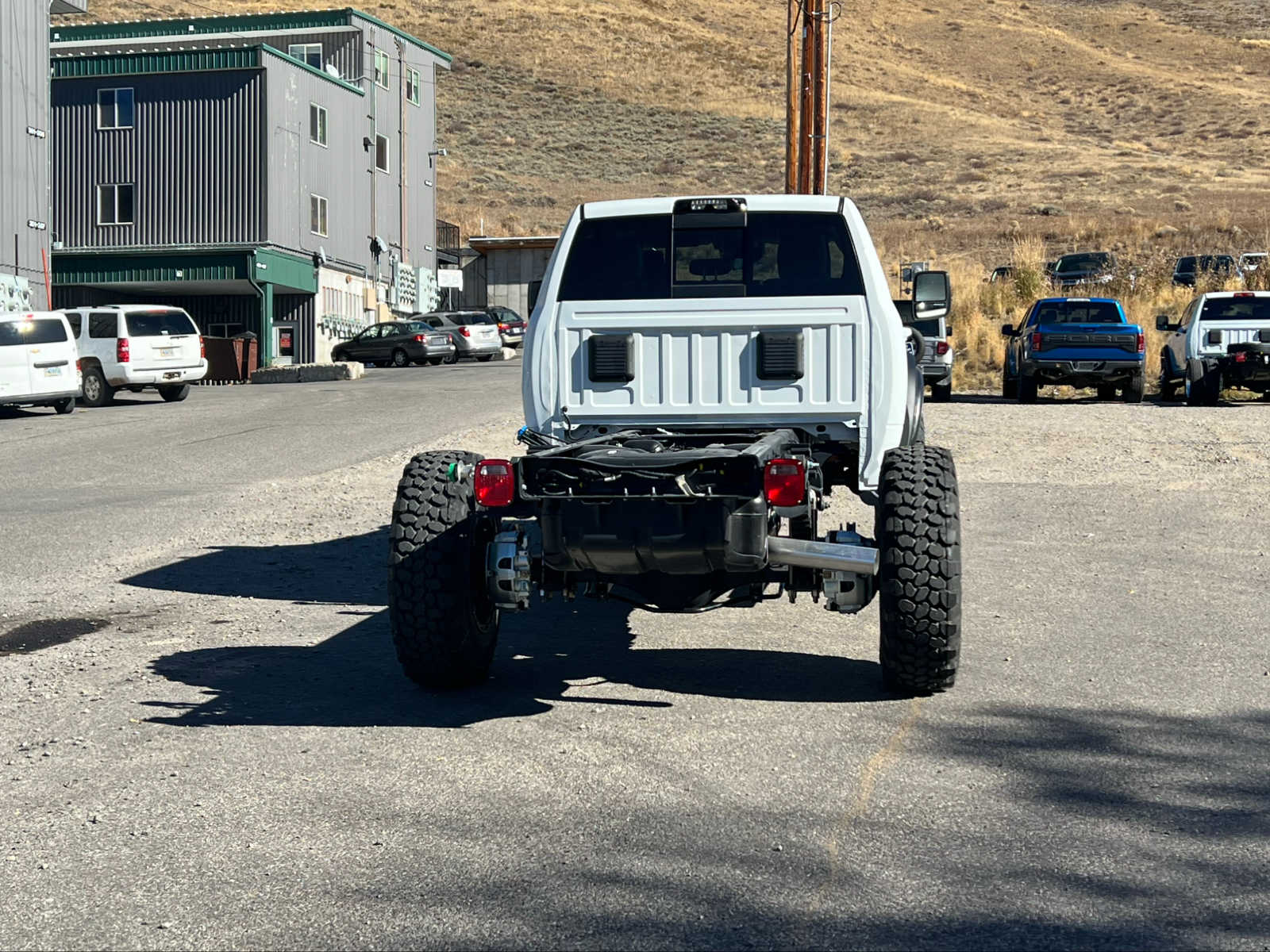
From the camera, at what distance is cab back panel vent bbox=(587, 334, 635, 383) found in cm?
845

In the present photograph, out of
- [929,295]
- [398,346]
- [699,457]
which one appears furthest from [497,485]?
[398,346]

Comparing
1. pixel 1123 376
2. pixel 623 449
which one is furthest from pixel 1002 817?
pixel 1123 376

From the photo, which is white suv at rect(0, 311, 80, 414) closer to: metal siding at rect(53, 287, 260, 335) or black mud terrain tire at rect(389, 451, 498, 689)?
metal siding at rect(53, 287, 260, 335)

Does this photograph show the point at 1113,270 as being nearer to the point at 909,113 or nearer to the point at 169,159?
the point at 169,159

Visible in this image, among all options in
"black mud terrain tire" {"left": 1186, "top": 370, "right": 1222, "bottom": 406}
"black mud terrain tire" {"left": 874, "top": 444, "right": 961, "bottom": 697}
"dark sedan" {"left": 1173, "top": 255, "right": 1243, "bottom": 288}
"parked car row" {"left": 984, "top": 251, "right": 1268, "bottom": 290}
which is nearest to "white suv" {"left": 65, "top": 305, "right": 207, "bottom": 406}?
"black mud terrain tire" {"left": 1186, "top": 370, "right": 1222, "bottom": 406}

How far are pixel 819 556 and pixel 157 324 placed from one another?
986 inches

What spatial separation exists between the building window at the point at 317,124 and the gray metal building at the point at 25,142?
9444 mm

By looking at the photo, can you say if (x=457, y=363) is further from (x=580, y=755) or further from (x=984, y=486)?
(x=580, y=755)

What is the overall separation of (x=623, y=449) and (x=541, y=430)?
140 centimetres

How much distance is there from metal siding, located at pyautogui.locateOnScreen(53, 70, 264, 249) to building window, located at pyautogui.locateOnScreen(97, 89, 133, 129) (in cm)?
14

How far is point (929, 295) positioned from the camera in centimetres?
889

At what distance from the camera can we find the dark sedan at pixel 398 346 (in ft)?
146

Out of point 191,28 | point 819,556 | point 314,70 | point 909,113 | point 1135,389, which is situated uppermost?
point 909,113

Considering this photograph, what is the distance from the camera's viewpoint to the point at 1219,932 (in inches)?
173
